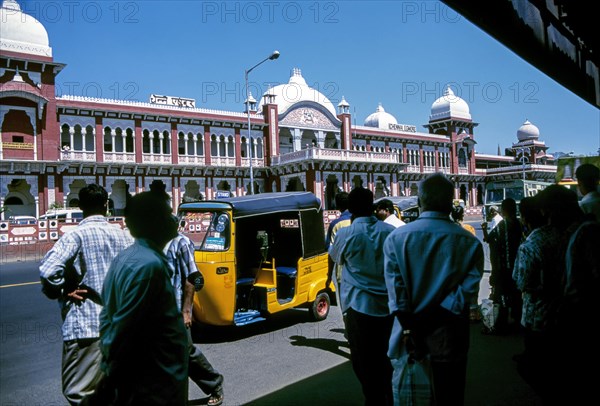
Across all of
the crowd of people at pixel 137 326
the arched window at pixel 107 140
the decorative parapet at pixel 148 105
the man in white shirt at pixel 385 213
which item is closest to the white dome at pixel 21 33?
the decorative parapet at pixel 148 105

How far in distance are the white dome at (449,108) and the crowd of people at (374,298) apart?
49392mm

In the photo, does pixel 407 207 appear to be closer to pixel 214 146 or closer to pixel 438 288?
pixel 438 288

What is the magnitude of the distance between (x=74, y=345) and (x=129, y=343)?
1.14 metres

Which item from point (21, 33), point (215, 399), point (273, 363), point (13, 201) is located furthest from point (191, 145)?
point (215, 399)

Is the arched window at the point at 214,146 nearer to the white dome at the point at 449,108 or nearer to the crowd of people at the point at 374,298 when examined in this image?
the white dome at the point at 449,108

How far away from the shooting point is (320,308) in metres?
7.35

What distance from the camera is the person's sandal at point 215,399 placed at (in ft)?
13.5

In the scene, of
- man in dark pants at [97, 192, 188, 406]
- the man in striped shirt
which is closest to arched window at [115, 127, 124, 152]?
the man in striped shirt

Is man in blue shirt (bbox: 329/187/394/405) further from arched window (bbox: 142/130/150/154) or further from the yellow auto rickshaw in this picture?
arched window (bbox: 142/130/150/154)

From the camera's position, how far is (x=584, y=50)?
20.1 feet

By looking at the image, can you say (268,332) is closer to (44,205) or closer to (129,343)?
(129,343)

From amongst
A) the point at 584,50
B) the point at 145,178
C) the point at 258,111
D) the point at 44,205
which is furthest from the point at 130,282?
the point at 258,111

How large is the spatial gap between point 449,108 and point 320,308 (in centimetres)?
4729

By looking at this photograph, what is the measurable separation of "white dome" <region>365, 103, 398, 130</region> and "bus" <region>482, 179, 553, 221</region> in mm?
24468
